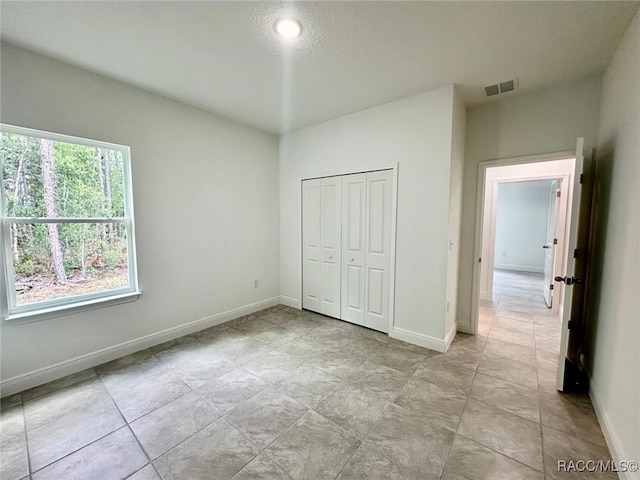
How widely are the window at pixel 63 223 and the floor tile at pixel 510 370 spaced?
3590 mm

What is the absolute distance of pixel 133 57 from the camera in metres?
2.16

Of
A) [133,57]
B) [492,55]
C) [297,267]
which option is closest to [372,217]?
[297,267]

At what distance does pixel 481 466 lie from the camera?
58.6 inches

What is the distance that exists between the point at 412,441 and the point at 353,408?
450mm

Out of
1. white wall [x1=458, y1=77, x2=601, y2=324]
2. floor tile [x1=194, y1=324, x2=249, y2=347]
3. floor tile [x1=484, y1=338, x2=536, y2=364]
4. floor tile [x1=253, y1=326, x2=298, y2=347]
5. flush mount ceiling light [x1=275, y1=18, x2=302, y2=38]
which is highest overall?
flush mount ceiling light [x1=275, y1=18, x2=302, y2=38]

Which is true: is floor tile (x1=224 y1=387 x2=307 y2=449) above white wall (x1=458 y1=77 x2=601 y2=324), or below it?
below

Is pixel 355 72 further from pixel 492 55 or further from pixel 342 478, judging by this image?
pixel 342 478

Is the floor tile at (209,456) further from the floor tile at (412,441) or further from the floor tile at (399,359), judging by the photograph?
the floor tile at (399,359)

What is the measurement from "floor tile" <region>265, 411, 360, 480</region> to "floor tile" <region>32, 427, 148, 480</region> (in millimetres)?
781

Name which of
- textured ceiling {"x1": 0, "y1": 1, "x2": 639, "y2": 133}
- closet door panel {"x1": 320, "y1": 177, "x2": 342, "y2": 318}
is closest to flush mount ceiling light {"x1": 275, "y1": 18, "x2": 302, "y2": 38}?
textured ceiling {"x1": 0, "y1": 1, "x2": 639, "y2": 133}

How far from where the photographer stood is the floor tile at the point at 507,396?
1931 mm

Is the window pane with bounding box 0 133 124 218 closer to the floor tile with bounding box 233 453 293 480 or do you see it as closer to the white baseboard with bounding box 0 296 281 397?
the white baseboard with bounding box 0 296 281 397

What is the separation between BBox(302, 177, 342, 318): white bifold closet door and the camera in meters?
3.61

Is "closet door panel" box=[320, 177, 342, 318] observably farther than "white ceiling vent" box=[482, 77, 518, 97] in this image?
Yes
